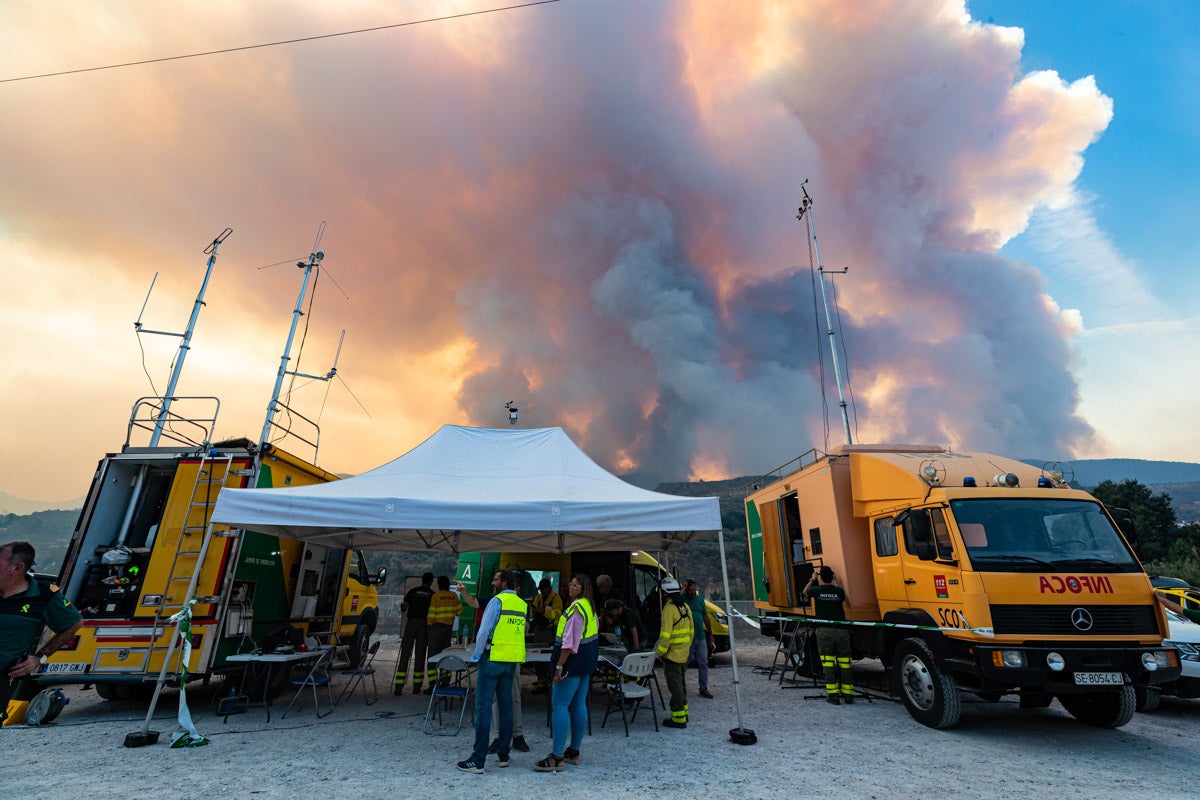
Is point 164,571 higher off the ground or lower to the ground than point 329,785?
higher

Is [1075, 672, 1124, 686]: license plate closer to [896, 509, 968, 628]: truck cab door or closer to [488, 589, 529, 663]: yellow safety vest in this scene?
[896, 509, 968, 628]: truck cab door

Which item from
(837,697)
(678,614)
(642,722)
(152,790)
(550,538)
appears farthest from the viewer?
(550,538)

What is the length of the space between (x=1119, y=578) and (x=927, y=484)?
82.1 inches

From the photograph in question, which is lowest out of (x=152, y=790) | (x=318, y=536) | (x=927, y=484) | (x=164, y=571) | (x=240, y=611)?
(x=152, y=790)

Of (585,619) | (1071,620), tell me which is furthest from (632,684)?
(1071,620)

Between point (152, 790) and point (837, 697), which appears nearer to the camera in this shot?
point (152, 790)

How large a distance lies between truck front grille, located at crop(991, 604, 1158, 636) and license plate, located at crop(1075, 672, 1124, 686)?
0.39 metres

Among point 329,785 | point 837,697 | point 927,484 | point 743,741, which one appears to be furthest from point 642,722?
point 927,484

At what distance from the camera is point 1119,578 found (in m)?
6.29

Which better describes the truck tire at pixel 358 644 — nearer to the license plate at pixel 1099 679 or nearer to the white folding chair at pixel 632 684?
the white folding chair at pixel 632 684

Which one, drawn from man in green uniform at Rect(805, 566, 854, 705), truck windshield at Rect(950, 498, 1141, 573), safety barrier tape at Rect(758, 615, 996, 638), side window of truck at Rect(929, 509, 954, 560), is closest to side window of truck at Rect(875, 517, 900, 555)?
side window of truck at Rect(929, 509, 954, 560)

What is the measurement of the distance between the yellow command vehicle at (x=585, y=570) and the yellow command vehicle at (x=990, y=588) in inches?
187

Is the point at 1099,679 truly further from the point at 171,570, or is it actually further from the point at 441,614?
the point at 171,570

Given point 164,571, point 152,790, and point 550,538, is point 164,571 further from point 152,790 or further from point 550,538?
point 550,538
